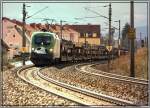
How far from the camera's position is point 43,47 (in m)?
33.3

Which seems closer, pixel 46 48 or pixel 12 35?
pixel 46 48

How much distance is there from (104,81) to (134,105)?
849 centimetres

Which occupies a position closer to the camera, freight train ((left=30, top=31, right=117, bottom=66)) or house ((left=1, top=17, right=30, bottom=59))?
freight train ((left=30, top=31, right=117, bottom=66))

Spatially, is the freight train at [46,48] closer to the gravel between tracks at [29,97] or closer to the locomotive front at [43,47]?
the locomotive front at [43,47]

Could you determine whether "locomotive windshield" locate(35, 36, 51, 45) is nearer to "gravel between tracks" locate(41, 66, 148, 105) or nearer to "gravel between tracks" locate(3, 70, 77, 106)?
"gravel between tracks" locate(41, 66, 148, 105)

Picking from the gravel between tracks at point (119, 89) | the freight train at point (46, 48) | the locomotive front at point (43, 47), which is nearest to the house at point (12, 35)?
the freight train at point (46, 48)

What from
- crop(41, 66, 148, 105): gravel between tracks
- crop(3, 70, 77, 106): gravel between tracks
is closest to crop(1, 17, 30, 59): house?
crop(41, 66, 148, 105): gravel between tracks

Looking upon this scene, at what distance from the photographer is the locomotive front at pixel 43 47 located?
33.2m

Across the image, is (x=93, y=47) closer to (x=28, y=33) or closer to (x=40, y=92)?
(x=28, y=33)

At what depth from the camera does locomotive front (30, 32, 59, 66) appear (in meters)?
33.2

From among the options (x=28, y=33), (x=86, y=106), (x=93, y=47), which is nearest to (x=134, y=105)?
(x=86, y=106)

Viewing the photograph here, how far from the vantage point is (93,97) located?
14734 mm

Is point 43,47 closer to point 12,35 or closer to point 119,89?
point 119,89

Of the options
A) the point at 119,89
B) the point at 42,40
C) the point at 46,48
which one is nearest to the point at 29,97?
the point at 119,89
